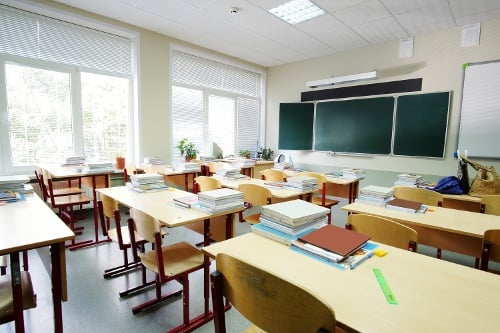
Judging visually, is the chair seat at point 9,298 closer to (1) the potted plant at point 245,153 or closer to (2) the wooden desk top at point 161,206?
(2) the wooden desk top at point 161,206

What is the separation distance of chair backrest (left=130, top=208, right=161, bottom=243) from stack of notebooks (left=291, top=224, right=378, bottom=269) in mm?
816

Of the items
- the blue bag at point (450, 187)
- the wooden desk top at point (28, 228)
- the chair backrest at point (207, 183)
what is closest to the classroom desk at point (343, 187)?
the blue bag at point (450, 187)

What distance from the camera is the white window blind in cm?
341

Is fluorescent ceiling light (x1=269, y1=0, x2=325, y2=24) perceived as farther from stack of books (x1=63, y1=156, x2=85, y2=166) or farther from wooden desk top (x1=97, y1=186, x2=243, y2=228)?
stack of books (x1=63, y1=156, x2=85, y2=166)

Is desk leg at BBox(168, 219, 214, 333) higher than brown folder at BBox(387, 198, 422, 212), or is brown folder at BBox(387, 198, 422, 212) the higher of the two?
brown folder at BBox(387, 198, 422, 212)

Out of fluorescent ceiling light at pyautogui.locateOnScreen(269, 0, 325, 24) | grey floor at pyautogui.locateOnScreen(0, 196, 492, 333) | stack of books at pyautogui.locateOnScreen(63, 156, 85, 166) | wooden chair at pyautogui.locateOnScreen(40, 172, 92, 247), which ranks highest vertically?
fluorescent ceiling light at pyautogui.locateOnScreen(269, 0, 325, 24)

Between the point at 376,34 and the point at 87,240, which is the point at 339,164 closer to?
the point at 376,34

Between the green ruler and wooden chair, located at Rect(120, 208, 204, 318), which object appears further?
wooden chair, located at Rect(120, 208, 204, 318)

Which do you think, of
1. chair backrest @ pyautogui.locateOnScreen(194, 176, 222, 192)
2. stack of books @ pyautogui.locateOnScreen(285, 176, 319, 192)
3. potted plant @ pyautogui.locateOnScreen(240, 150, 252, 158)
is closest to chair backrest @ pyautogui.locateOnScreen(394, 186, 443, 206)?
stack of books @ pyautogui.locateOnScreen(285, 176, 319, 192)

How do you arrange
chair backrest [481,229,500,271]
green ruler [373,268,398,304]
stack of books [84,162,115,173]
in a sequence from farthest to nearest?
stack of books [84,162,115,173], chair backrest [481,229,500,271], green ruler [373,268,398,304]

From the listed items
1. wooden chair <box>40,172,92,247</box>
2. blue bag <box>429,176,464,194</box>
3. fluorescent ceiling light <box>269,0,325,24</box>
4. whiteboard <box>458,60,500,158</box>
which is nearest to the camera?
blue bag <box>429,176,464,194</box>

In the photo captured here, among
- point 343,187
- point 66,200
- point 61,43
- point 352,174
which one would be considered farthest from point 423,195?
point 61,43

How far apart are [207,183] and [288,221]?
184cm

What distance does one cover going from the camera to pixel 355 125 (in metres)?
5.17
